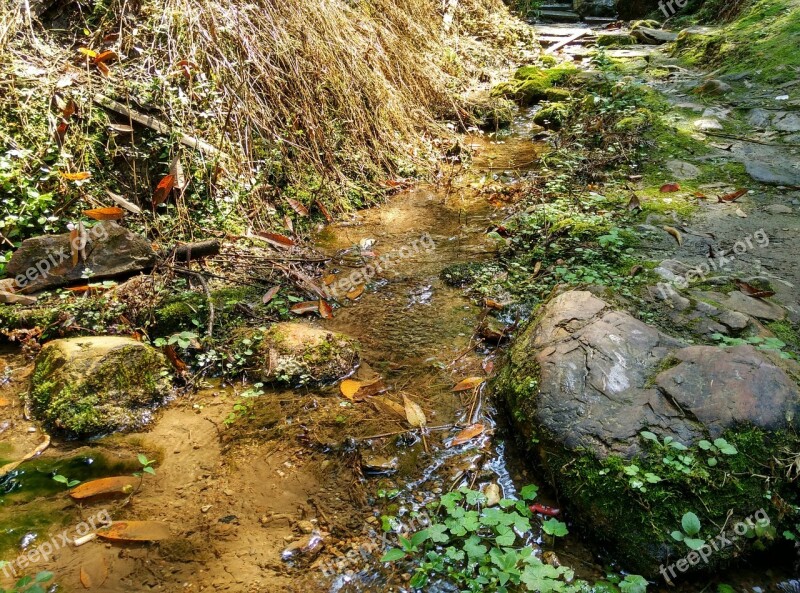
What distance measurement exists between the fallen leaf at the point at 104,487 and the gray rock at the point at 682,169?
460cm

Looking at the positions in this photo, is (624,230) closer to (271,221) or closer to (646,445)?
(646,445)

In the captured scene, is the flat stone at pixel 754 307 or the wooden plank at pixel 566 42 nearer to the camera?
the flat stone at pixel 754 307

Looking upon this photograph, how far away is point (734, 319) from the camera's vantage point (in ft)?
8.96

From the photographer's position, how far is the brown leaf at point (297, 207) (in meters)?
4.57

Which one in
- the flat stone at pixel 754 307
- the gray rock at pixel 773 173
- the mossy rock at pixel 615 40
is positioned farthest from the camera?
the mossy rock at pixel 615 40

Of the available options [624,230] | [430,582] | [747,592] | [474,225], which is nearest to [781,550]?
[747,592]

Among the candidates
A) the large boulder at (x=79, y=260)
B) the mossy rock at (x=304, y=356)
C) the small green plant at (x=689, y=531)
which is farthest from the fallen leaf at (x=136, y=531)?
the small green plant at (x=689, y=531)

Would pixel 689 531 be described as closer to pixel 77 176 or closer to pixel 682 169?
pixel 682 169

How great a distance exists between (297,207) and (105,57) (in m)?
1.79

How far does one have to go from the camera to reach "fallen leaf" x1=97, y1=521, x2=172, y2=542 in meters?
2.14

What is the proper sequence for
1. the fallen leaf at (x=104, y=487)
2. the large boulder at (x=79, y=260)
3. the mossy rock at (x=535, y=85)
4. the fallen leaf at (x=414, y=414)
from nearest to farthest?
1. the fallen leaf at (x=104, y=487)
2. the fallen leaf at (x=414, y=414)
3. the large boulder at (x=79, y=260)
4. the mossy rock at (x=535, y=85)

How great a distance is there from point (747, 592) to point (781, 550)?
0.22m

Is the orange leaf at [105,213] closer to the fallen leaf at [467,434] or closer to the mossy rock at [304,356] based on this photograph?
the mossy rock at [304,356]

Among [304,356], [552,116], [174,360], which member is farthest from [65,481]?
[552,116]
